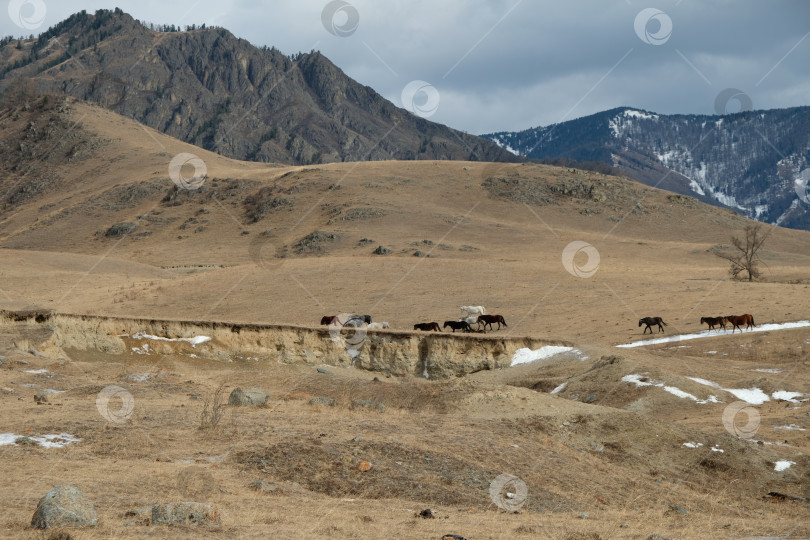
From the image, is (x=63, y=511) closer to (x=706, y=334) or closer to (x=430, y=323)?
(x=430, y=323)

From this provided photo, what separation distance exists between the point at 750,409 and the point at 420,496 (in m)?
13.1

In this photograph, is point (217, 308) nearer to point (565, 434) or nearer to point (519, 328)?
point (519, 328)

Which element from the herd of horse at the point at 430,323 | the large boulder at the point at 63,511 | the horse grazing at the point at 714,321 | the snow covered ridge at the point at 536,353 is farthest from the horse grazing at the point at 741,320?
the large boulder at the point at 63,511

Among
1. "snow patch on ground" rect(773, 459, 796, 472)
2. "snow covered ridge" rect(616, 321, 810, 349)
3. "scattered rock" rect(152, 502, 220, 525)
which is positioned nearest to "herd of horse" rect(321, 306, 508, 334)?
"snow covered ridge" rect(616, 321, 810, 349)

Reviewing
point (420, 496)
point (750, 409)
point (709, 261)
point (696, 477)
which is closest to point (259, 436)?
point (420, 496)

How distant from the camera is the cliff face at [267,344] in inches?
1331
